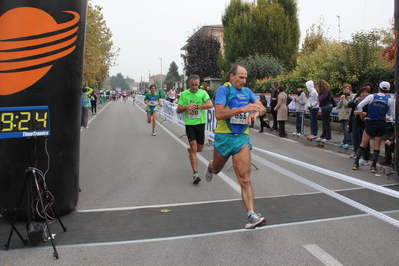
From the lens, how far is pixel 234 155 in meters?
4.45

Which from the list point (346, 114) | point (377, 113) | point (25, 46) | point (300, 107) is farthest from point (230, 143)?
point (300, 107)

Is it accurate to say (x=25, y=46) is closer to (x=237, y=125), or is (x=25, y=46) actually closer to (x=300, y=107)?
(x=237, y=125)

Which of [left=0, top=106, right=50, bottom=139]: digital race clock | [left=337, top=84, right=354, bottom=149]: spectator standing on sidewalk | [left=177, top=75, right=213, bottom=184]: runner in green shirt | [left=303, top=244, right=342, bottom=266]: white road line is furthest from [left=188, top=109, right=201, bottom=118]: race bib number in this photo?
[left=337, top=84, right=354, bottom=149]: spectator standing on sidewalk

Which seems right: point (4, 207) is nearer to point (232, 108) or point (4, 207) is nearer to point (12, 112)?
point (12, 112)

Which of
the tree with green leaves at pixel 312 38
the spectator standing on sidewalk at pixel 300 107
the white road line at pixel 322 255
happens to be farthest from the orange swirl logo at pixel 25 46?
the tree with green leaves at pixel 312 38

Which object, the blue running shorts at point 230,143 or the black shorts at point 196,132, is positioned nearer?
the blue running shorts at point 230,143

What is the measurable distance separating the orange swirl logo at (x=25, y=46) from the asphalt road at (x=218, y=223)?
5.87ft

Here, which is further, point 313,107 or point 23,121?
point 313,107

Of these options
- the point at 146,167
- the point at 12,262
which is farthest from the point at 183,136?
the point at 12,262

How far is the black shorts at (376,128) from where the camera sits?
7.52 meters

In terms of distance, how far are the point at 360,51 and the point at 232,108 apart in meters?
11.6

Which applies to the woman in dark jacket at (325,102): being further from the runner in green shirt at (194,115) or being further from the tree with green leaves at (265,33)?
the tree with green leaves at (265,33)

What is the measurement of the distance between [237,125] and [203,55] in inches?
1834

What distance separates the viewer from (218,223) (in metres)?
4.53
